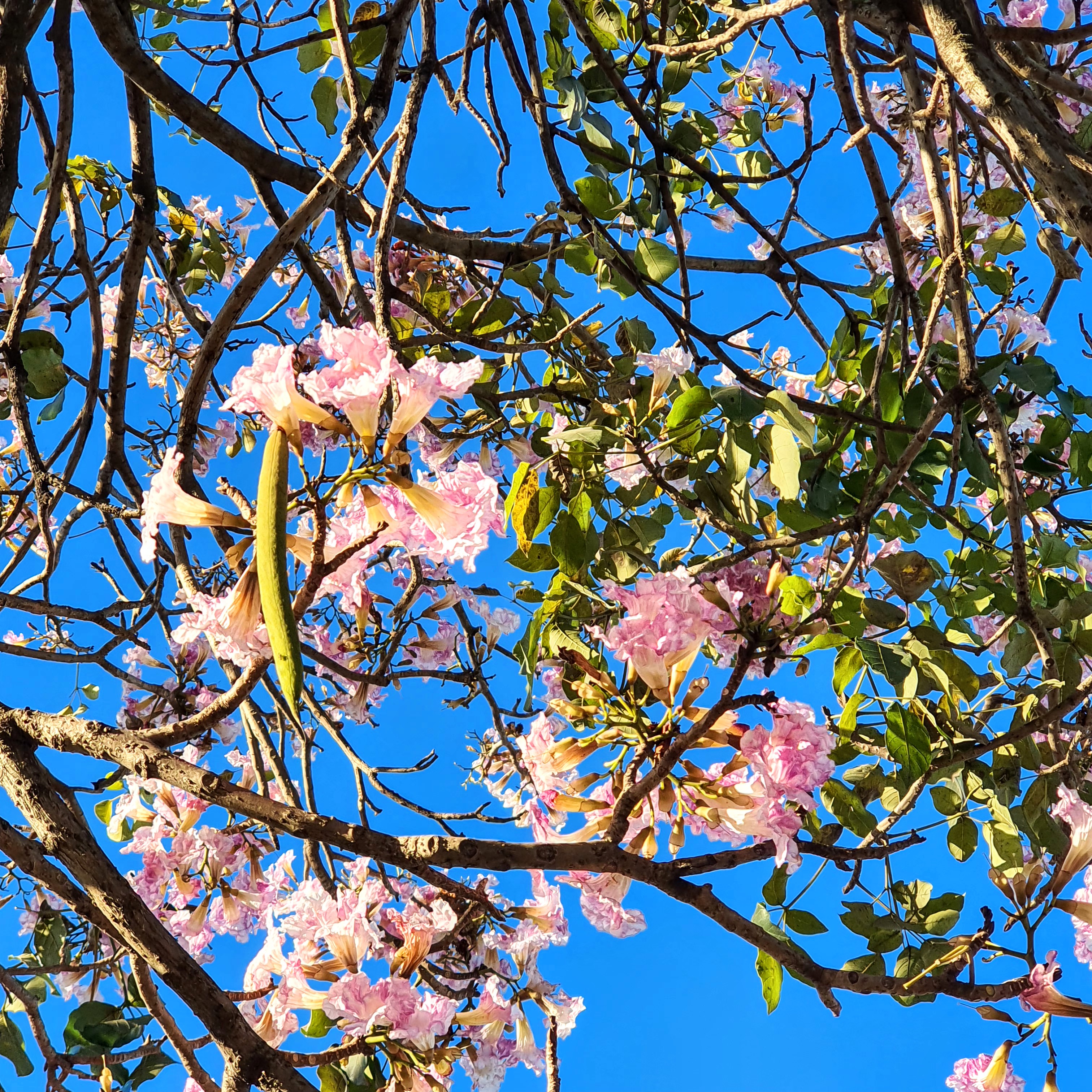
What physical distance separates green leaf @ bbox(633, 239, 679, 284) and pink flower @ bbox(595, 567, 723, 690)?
60cm

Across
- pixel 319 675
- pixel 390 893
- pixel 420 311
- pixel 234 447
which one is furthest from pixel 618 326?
pixel 234 447

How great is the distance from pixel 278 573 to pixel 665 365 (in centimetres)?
65

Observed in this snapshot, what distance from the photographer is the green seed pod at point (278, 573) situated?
637 millimetres

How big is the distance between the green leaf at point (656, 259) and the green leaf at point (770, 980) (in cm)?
90

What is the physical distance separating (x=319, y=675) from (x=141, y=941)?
1.37 m

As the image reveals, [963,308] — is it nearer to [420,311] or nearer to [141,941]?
[420,311]

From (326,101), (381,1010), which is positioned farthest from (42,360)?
(381,1010)

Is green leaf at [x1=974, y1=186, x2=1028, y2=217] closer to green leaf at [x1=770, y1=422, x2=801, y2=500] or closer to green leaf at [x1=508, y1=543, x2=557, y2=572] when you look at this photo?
green leaf at [x1=770, y1=422, x2=801, y2=500]

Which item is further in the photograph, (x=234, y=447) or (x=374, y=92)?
(x=234, y=447)

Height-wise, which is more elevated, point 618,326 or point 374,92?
point 374,92

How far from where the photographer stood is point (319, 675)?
228 cm

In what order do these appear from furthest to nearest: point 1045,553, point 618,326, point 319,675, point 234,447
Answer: point 234,447, point 319,675, point 618,326, point 1045,553

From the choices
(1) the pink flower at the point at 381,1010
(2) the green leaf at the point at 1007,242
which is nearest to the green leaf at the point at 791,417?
(1) the pink flower at the point at 381,1010

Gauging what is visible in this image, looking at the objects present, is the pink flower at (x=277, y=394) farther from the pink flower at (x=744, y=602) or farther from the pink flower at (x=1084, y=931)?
the pink flower at (x=1084, y=931)
